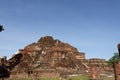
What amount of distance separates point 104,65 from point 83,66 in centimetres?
455

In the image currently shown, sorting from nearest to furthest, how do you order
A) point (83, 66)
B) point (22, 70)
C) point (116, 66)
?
point (116, 66) < point (22, 70) < point (83, 66)

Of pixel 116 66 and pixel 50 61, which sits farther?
pixel 50 61

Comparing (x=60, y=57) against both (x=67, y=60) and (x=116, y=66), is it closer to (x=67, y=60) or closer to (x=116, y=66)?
(x=67, y=60)

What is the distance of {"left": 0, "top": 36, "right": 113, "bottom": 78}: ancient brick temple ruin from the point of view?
120 feet

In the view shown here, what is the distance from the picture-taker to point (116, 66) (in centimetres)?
1085

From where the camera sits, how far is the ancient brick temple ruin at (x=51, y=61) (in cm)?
3643

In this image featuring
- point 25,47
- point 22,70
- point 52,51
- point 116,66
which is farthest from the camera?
point 25,47

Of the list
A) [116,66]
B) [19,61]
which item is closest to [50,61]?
[19,61]

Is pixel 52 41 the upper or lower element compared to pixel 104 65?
upper

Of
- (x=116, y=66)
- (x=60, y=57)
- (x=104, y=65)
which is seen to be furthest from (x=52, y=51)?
(x=116, y=66)

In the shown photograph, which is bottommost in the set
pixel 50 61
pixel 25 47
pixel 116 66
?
pixel 116 66

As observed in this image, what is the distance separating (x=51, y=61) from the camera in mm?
43438

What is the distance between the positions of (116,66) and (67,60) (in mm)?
32568

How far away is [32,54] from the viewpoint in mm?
47438
